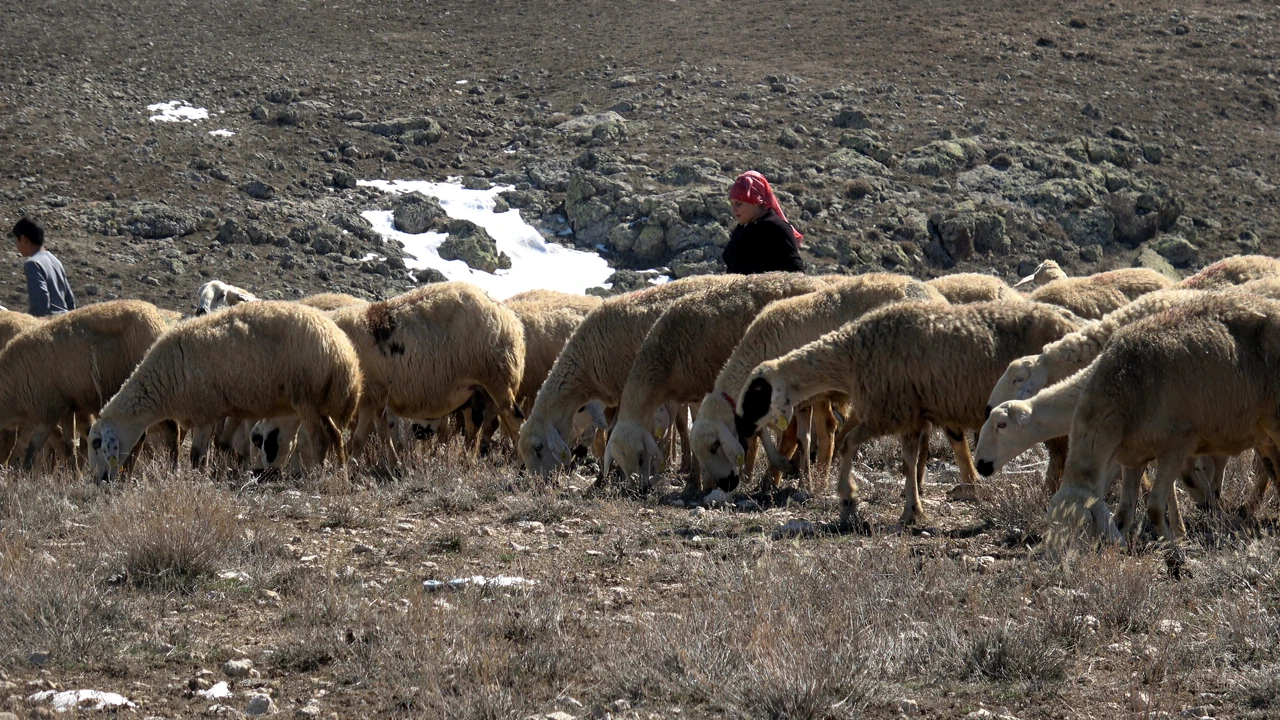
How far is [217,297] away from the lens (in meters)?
16.2

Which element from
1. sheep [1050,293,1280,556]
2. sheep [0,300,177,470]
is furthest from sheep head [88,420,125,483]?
sheep [1050,293,1280,556]

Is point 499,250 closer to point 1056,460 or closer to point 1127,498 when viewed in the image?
point 1056,460

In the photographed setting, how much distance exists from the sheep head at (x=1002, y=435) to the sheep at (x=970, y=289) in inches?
155

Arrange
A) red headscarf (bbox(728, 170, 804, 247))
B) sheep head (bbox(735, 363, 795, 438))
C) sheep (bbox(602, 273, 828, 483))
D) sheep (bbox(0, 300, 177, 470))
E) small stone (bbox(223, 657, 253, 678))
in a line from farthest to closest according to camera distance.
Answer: sheep (bbox(0, 300, 177, 470)) < red headscarf (bbox(728, 170, 804, 247)) < sheep (bbox(602, 273, 828, 483)) < sheep head (bbox(735, 363, 795, 438)) < small stone (bbox(223, 657, 253, 678))

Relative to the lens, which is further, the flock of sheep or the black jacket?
the black jacket

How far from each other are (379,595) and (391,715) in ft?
5.47

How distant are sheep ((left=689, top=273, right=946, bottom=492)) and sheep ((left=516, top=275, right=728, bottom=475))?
124cm

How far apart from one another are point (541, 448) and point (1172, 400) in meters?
5.76

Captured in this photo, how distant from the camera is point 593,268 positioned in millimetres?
31875

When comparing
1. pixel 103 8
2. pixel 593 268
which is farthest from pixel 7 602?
pixel 103 8

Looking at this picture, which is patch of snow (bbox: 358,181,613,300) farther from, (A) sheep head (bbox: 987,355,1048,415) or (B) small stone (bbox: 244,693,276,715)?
(B) small stone (bbox: 244,693,276,715)

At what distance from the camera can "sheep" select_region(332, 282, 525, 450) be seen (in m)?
12.5

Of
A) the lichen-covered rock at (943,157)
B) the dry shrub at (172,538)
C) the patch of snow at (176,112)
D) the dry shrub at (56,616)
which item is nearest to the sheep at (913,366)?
the dry shrub at (172,538)

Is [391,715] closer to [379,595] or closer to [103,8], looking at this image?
[379,595]
